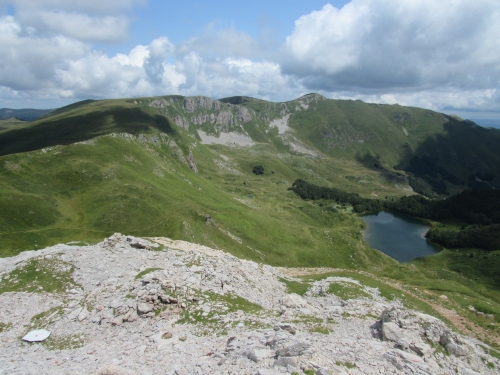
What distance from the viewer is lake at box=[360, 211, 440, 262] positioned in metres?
142

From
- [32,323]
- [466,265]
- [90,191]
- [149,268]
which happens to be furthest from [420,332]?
[466,265]

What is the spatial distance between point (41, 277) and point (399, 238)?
170 metres

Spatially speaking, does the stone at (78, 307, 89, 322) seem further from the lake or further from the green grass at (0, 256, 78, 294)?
the lake

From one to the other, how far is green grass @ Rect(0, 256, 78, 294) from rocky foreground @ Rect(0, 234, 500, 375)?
0.41ft

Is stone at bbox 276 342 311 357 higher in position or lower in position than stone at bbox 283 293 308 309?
higher

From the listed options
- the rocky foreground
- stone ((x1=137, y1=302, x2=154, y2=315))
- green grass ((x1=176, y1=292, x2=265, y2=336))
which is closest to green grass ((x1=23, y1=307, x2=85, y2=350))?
the rocky foreground

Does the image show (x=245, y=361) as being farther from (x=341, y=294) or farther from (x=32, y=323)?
(x=341, y=294)

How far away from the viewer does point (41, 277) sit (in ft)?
120

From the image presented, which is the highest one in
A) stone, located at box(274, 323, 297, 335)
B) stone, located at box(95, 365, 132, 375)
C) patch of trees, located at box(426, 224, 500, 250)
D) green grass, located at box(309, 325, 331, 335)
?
stone, located at box(95, 365, 132, 375)

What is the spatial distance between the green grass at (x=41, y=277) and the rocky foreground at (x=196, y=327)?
0.41ft

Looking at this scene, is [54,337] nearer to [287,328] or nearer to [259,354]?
[259,354]

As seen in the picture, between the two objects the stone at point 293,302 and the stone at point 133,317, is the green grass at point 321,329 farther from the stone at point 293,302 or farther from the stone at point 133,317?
the stone at point 133,317

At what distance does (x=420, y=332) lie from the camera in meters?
25.9

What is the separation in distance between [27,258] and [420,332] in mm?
48039
